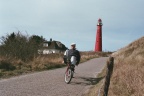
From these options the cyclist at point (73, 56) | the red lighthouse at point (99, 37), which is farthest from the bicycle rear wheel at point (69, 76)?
the red lighthouse at point (99, 37)

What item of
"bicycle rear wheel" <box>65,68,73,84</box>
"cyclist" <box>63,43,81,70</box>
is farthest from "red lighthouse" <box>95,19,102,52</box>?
"bicycle rear wheel" <box>65,68,73,84</box>

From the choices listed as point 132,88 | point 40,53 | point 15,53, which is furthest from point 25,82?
point 40,53

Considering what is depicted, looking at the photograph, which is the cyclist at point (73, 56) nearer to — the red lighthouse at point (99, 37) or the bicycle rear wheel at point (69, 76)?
the bicycle rear wheel at point (69, 76)

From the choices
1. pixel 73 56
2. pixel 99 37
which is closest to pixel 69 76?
pixel 73 56

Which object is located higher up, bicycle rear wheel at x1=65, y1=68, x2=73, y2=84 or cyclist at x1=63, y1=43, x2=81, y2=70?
cyclist at x1=63, y1=43, x2=81, y2=70

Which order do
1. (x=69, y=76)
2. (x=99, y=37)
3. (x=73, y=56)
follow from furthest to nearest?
(x=99, y=37) → (x=73, y=56) → (x=69, y=76)

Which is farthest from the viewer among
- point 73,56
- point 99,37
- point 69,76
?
point 99,37

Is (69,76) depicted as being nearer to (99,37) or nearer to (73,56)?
(73,56)

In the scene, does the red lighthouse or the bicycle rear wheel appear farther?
the red lighthouse

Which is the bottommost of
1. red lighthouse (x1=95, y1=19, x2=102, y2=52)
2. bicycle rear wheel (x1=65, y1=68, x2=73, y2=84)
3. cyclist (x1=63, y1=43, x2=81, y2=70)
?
bicycle rear wheel (x1=65, y1=68, x2=73, y2=84)

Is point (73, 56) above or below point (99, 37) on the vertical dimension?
below

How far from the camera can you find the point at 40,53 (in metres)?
28.5

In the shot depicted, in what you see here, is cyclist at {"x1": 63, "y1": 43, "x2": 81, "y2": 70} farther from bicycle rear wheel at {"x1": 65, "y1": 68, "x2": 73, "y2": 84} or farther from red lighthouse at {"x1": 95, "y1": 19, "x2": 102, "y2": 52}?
red lighthouse at {"x1": 95, "y1": 19, "x2": 102, "y2": 52}

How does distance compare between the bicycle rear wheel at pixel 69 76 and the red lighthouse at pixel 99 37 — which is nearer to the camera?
the bicycle rear wheel at pixel 69 76
